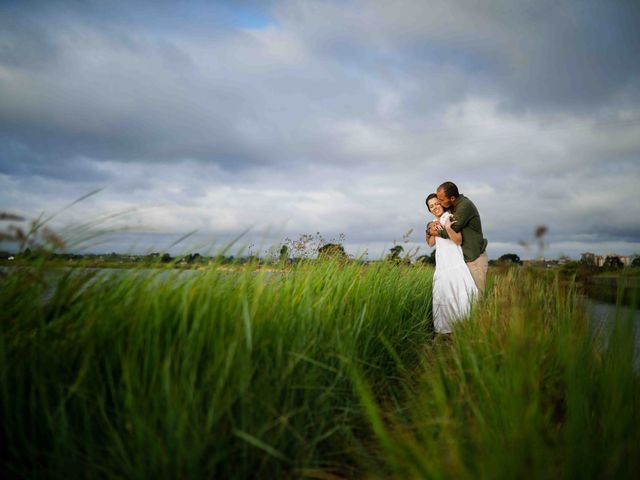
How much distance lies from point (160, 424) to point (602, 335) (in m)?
3.55

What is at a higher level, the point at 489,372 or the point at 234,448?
the point at 489,372

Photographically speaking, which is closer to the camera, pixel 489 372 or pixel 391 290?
pixel 489 372

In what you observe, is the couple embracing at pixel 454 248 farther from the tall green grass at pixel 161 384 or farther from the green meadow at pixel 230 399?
the tall green grass at pixel 161 384

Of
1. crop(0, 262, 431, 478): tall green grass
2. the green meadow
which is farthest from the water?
crop(0, 262, 431, 478): tall green grass

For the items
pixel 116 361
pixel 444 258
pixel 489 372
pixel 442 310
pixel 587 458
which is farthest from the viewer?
pixel 444 258

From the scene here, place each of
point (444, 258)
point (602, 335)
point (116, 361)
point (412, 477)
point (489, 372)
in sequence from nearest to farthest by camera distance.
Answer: point (412, 477) < point (116, 361) < point (489, 372) < point (602, 335) < point (444, 258)

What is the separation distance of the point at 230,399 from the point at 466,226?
15.5 feet

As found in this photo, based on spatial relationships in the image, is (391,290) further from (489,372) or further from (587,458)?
(587,458)

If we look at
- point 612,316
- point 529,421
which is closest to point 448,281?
point 612,316

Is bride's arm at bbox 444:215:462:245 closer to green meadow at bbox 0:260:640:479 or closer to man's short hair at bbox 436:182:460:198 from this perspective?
man's short hair at bbox 436:182:460:198

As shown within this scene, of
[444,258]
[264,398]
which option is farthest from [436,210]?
[264,398]

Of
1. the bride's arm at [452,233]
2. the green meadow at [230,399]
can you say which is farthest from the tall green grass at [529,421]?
the bride's arm at [452,233]

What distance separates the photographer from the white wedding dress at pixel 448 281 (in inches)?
208

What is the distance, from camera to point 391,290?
439 cm
